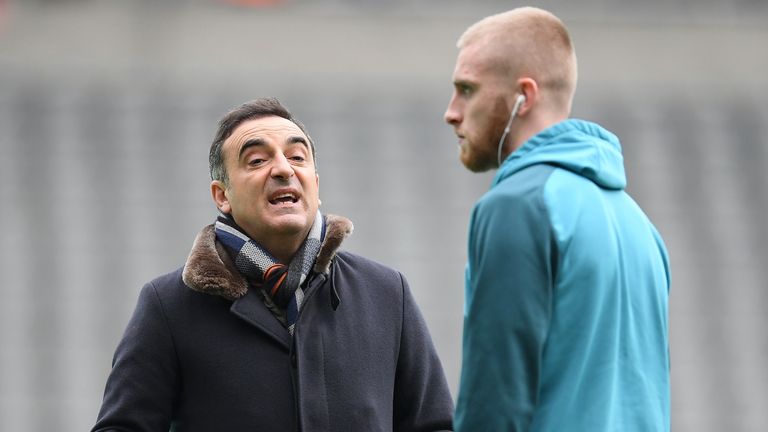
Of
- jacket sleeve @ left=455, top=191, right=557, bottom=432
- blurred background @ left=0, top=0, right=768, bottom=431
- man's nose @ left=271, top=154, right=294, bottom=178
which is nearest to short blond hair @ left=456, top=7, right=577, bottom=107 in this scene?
jacket sleeve @ left=455, top=191, right=557, bottom=432

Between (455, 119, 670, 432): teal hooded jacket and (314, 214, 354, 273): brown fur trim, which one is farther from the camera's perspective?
(314, 214, 354, 273): brown fur trim

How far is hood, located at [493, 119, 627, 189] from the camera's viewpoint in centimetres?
256

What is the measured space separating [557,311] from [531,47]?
55 cm

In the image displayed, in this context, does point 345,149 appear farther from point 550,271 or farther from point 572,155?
point 550,271

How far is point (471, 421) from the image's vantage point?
242 cm

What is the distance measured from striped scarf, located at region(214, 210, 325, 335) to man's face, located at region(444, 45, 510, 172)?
491mm

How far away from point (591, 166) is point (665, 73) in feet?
27.1

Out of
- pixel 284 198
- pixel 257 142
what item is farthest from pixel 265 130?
pixel 284 198

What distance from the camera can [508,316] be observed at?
2.40 metres

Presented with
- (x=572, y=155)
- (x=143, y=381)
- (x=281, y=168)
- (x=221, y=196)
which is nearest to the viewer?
(x=572, y=155)

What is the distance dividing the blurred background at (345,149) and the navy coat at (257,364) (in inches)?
215

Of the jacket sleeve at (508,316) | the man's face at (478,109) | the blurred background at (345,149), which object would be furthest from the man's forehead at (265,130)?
the blurred background at (345,149)

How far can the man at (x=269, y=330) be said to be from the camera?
2.89 meters

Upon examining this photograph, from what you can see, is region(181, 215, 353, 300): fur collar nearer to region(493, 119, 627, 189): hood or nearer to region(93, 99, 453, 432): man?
region(93, 99, 453, 432): man
